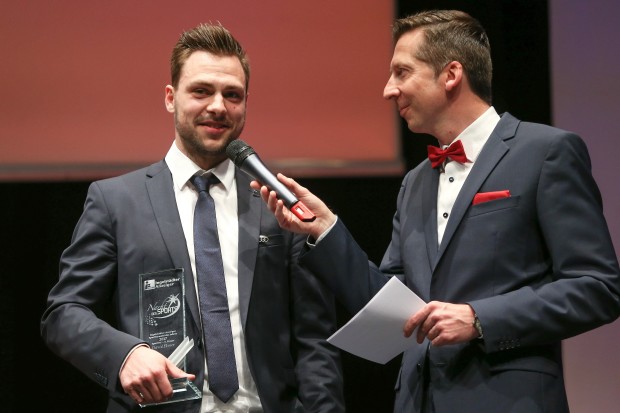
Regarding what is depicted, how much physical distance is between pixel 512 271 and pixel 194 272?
0.83m

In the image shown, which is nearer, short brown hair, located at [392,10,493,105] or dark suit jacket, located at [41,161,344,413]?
dark suit jacket, located at [41,161,344,413]

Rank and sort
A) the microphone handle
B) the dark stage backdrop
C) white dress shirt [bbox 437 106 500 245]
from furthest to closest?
the dark stage backdrop, white dress shirt [bbox 437 106 500 245], the microphone handle

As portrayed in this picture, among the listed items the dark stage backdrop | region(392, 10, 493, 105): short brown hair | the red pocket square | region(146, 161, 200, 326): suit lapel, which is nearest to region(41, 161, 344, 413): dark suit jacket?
region(146, 161, 200, 326): suit lapel

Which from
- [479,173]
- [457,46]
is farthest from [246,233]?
[457,46]

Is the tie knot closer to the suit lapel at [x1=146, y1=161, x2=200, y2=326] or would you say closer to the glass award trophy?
the suit lapel at [x1=146, y1=161, x2=200, y2=326]

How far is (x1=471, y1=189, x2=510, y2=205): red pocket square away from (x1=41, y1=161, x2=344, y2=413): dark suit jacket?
1.77ft

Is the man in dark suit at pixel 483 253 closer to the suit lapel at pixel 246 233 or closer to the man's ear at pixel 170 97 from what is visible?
the suit lapel at pixel 246 233

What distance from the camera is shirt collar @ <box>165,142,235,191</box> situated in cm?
244

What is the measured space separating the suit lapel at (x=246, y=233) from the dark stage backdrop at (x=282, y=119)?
45.4 inches

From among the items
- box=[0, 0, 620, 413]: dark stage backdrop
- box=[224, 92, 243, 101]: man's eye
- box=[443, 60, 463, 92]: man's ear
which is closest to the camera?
box=[443, 60, 463, 92]: man's ear

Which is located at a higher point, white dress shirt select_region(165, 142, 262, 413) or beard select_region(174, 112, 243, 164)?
beard select_region(174, 112, 243, 164)

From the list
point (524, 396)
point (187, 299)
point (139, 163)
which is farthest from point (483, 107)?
point (139, 163)

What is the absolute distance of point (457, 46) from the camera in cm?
241

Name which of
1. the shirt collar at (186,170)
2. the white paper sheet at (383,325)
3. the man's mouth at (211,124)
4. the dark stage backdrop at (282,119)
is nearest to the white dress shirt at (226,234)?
the shirt collar at (186,170)
